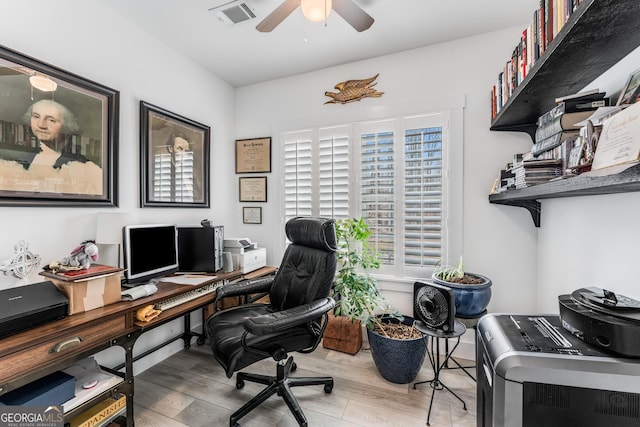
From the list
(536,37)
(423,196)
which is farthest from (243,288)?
(536,37)

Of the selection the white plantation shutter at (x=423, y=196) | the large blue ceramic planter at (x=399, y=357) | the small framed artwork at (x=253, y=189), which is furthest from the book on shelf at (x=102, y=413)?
the white plantation shutter at (x=423, y=196)

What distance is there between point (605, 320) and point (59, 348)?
2.09 metres

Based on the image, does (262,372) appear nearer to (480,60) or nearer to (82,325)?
(82,325)

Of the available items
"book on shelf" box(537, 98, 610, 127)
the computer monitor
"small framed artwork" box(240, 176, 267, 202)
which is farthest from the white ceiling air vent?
"book on shelf" box(537, 98, 610, 127)

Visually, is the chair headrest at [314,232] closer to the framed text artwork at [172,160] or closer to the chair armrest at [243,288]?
the chair armrest at [243,288]

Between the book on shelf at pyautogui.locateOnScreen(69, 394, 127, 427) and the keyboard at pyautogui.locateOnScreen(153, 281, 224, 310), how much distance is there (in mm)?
489

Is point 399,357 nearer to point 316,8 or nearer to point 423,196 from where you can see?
point 423,196

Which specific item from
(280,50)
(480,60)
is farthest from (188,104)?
(480,60)

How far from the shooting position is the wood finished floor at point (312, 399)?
169 cm

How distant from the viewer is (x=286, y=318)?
1.44m

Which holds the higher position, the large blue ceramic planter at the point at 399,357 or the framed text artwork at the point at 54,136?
the framed text artwork at the point at 54,136

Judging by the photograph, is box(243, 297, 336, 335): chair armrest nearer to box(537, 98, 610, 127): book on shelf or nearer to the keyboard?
the keyboard

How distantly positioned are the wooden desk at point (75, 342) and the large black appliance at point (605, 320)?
2009 millimetres

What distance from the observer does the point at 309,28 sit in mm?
2229
